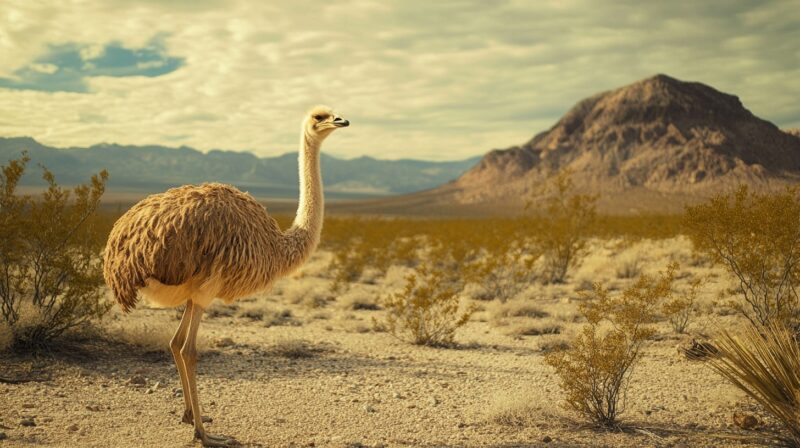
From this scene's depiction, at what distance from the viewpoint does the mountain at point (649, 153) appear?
276 feet

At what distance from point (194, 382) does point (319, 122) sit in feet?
9.51

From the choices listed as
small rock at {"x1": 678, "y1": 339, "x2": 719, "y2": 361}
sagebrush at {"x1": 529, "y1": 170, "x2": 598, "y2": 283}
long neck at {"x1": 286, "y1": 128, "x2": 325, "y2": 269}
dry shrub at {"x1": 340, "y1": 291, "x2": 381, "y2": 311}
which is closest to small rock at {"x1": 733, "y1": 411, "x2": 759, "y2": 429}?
small rock at {"x1": 678, "y1": 339, "x2": 719, "y2": 361}

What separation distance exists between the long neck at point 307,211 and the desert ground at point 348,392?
5.68 feet

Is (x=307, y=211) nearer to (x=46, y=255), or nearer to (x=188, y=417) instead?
(x=188, y=417)

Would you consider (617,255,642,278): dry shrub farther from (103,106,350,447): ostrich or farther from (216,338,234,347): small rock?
(103,106,350,447): ostrich

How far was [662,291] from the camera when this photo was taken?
23.5 ft

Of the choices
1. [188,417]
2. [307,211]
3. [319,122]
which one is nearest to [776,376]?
[307,211]

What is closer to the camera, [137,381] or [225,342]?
[137,381]

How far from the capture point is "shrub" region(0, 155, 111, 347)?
8.59m

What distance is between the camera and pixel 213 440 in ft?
19.2

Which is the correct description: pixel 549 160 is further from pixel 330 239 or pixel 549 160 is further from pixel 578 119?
pixel 330 239

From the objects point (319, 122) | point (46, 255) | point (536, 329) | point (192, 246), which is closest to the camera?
point (192, 246)

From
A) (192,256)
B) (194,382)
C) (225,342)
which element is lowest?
(225,342)

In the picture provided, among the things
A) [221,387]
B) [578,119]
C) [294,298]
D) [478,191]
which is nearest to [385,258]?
[294,298]
